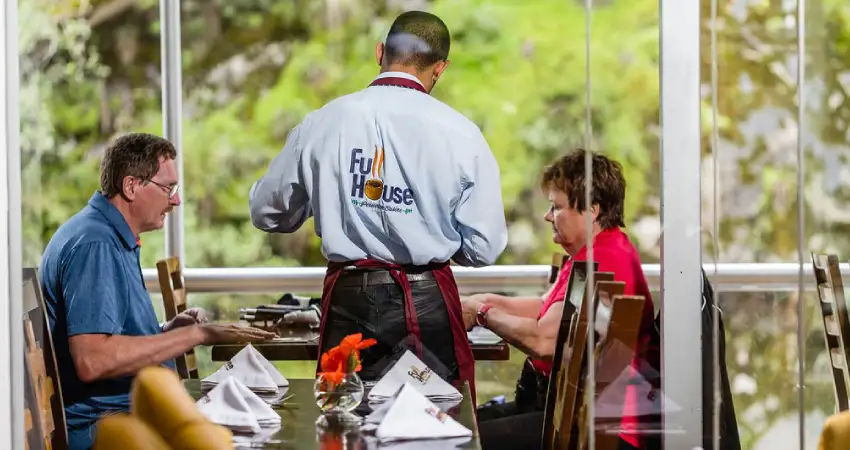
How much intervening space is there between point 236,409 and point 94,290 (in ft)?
2.49

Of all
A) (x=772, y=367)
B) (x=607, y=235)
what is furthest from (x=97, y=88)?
(x=772, y=367)

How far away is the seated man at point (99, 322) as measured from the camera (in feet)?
9.77

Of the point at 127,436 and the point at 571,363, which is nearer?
the point at 127,436

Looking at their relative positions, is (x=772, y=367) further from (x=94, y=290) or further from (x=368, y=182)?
(x=94, y=290)

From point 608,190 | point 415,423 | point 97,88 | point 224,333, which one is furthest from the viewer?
point 97,88

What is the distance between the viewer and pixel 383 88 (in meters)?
3.21

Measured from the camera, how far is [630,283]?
2908mm

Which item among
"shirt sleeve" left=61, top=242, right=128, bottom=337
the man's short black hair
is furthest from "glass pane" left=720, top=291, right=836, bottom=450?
"shirt sleeve" left=61, top=242, right=128, bottom=337

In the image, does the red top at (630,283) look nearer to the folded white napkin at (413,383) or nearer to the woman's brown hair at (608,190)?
the woman's brown hair at (608,190)

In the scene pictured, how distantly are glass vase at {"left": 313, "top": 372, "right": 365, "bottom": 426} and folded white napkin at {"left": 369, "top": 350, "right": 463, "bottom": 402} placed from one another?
0.22m

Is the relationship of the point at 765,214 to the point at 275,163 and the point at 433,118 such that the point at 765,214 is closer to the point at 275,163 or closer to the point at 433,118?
the point at 433,118

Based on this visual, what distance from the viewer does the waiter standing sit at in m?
3.17

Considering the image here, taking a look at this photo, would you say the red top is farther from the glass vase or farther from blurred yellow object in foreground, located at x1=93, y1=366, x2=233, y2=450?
blurred yellow object in foreground, located at x1=93, y1=366, x2=233, y2=450

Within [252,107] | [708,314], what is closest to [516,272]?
[252,107]
